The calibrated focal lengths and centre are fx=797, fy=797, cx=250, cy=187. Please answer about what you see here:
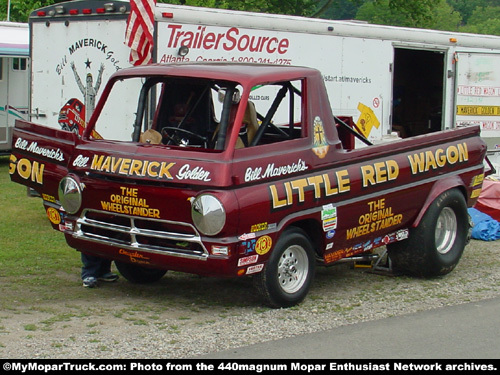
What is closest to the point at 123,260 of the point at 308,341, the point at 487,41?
the point at 308,341

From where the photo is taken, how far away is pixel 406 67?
17.6m

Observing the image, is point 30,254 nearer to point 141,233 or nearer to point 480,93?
point 141,233

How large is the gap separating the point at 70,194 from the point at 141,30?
3.39m

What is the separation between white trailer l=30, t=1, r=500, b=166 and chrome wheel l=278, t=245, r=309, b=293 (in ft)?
13.2

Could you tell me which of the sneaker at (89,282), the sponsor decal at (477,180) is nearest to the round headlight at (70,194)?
the sneaker at (89,282)

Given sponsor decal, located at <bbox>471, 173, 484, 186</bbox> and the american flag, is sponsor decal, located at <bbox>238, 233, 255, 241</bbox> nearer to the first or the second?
sponsor decal, located at <bbox>471, 173, 484, 186</bbox>

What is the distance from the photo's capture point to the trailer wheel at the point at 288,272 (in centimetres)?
705

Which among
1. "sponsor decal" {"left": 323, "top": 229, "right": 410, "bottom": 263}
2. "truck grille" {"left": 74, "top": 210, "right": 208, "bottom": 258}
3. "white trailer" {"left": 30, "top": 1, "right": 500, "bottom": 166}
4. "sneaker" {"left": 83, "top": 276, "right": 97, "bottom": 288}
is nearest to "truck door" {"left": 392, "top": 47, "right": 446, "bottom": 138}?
"white trailer" {"left": 30, "top": 1, "right": 500, "bottom": 166}

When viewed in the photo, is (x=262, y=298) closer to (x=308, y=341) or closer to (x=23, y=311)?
(x=308, y=341)

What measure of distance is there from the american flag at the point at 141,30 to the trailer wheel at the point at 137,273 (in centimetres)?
314

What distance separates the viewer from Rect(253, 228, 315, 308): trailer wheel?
23.1 ft

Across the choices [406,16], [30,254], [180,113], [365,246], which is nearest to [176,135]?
[180,113]
